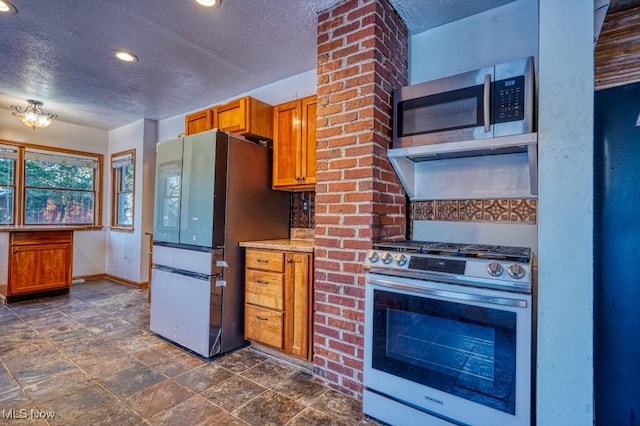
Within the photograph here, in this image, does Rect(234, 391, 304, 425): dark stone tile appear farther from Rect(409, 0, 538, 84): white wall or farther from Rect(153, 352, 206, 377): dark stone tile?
Rect(409, 0, 538, 84): white wall

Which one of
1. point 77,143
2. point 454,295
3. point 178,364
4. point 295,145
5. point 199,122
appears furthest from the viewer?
point 77,143

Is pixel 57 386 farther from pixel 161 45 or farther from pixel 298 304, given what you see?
pixel 161 45

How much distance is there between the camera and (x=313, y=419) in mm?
1824

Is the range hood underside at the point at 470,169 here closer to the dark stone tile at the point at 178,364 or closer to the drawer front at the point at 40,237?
the dark stone tile at the point at 178,364

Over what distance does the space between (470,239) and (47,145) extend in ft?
19.6

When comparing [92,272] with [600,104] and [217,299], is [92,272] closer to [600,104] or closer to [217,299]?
[217,299]

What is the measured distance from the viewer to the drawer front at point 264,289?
8.27 feet

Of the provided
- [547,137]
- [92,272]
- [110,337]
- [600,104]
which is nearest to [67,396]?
[110,337]

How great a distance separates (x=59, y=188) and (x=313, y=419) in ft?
18.0

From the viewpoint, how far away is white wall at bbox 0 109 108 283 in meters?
4.62

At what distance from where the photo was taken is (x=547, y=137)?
1364 millimetres

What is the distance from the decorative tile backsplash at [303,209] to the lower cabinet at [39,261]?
11.1 feet

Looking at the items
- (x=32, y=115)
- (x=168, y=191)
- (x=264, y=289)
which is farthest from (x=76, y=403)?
(x=32, y=115)

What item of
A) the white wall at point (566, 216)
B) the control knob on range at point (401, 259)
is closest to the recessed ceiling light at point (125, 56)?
the control knob on range at point (401, 259)
